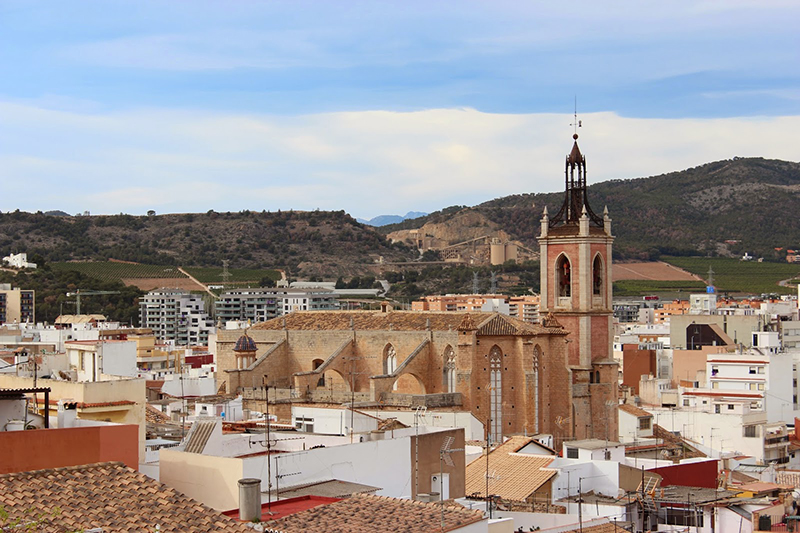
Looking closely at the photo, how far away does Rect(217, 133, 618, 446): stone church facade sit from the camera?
44.4 metres

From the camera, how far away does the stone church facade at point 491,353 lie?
44.4 m

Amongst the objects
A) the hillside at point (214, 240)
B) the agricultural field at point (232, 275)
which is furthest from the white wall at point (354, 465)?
the hillside at point (214, 240)

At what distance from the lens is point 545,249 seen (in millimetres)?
50969

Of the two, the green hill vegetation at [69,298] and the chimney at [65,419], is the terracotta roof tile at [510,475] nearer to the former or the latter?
the chimney at [65,419]

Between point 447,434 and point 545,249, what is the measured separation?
29.3 metres

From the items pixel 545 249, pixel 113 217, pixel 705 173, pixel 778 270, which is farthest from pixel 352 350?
pixel 705 173

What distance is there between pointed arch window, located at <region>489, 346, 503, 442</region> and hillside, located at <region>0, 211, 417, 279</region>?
10607 centimetres

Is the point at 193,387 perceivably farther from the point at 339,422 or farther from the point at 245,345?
the point at 339,422

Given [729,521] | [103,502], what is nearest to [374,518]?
[103,502]

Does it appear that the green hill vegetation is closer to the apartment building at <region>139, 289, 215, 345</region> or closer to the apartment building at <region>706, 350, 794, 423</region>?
the apartment building at <region>139, 289, 215, 345</region>

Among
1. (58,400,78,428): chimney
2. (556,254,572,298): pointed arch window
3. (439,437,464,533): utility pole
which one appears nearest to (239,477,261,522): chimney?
(58,400,78,428): chimney

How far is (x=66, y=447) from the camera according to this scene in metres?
14.5

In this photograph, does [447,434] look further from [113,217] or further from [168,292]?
[113,217]

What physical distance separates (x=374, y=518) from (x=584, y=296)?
34.5 metres
